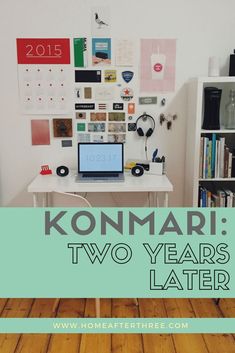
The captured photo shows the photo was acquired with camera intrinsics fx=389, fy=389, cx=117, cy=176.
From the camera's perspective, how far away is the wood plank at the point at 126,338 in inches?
84.5

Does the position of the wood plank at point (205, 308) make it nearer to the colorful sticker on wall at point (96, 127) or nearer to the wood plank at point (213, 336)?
the wood plank at point (213, 336)

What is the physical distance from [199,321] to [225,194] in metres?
1.51

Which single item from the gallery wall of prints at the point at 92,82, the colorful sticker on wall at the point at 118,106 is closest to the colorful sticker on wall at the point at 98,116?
the gallery wall of prints at the point at 92,82

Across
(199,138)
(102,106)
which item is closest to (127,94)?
(102,106)

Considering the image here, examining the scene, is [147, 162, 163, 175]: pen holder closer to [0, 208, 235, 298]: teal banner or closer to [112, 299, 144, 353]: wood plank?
[112, 299, 144, 353]: wood plank

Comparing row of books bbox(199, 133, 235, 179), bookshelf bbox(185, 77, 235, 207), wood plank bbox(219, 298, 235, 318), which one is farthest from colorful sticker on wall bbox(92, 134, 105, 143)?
wood plank bbox(219, 298, 235, 318)

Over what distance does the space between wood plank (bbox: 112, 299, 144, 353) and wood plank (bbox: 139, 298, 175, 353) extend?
3 cm

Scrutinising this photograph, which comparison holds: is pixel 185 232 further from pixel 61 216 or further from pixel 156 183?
pixel 156 183

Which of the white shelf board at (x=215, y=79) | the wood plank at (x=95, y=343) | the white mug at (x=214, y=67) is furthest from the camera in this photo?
the white mug at (x=214, y=67)

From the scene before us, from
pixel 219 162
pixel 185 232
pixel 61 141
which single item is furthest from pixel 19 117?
pixel 185 232

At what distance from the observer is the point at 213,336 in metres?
2.28

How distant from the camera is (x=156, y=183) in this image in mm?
2766

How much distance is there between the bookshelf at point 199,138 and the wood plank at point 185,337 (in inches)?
31.4

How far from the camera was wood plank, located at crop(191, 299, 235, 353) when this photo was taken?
7.10 feet
